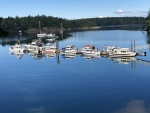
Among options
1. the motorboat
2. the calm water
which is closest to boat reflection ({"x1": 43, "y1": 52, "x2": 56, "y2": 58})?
the motorboat

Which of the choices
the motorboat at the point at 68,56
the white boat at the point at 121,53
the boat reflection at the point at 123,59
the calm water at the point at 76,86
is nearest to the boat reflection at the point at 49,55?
the motorboat at the point at 68,56

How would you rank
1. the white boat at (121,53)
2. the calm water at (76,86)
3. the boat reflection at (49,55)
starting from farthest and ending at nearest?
the boat reflection at (49,55), the white boat at (121,53), the calm water at (76,86)

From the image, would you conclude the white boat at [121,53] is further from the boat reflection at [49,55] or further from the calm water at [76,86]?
the boat reflection at [49,55]

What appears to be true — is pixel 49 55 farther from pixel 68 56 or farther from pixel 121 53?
pixel 121 53

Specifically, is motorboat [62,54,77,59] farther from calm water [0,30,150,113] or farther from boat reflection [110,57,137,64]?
boat reflection [110,57,137,64]

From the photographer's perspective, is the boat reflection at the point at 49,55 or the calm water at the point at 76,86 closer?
the calm water at the point at 76,86

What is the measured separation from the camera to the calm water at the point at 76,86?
3381 cm

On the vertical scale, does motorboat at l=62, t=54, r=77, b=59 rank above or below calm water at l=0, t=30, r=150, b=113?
above

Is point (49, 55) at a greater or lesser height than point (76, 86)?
greater

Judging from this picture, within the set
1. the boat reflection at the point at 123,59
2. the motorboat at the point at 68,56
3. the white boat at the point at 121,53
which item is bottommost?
the boat reflection at the point at 123,59

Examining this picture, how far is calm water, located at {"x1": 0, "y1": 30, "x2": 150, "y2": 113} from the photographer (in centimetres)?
3381

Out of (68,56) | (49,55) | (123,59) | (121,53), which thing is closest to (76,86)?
(123,59)

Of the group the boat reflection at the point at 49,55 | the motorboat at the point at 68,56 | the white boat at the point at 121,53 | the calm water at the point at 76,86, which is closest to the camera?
the calm water at the point at 76,86

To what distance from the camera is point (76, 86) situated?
4403 cm
